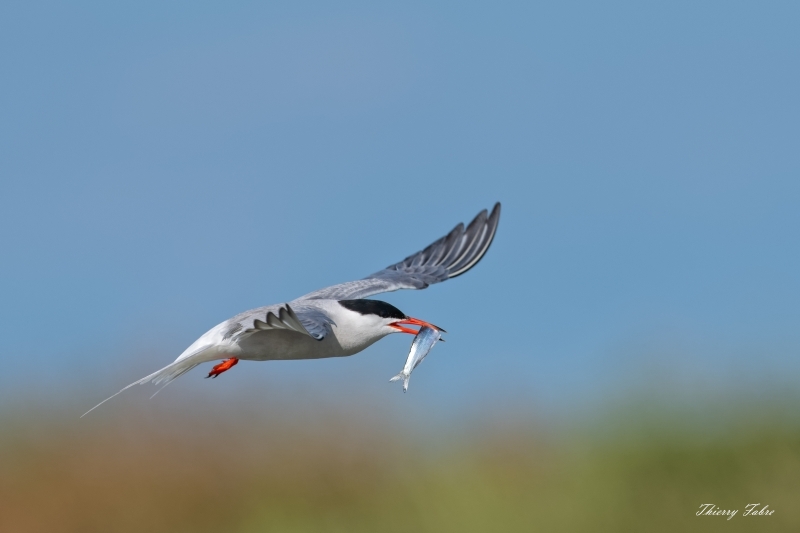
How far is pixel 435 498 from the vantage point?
11.1 m

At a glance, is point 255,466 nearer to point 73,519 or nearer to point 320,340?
point 73,519

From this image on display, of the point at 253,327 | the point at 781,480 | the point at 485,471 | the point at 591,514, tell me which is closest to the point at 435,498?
the point at 485,471

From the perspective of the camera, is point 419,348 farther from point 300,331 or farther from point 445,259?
point 445,259

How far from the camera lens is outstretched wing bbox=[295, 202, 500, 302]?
33.3 ft

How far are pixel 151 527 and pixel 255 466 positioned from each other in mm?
1247

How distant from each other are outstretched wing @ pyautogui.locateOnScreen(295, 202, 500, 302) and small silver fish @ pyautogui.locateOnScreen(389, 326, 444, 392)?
175 cm

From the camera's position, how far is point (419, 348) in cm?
805

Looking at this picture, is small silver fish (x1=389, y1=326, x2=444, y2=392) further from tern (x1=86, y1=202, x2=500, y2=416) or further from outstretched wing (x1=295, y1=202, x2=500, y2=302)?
outstretched wing (x1=295, y1=202, x2=500, y2=302)

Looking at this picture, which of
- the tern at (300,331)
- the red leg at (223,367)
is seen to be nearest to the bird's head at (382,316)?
the tern at (300,331)
